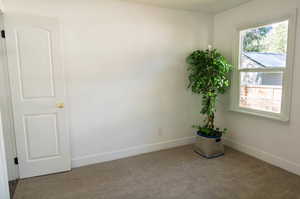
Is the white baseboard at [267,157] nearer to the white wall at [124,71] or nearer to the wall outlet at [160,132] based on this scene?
the white wall at [124,71]

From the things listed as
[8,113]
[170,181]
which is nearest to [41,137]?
[8,113]

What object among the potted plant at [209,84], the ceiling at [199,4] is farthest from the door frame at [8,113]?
the potted plant at [209,84]

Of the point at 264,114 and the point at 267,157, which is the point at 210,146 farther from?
the point at 264,114

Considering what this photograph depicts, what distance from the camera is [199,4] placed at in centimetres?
311

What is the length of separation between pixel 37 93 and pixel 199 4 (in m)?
2.85

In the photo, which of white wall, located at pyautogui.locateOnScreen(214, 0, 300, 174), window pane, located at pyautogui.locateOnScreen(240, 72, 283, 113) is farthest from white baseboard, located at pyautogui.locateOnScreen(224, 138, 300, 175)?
window pane, located at pyautogui.locateOnScreen(240, 72, 283, 113)

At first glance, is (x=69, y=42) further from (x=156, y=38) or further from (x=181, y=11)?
(x=181, y=11)

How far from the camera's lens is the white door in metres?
2.35

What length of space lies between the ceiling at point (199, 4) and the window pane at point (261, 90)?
3.88ft

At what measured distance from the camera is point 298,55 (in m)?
2.42

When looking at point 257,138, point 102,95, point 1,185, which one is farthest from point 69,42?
point 257,138

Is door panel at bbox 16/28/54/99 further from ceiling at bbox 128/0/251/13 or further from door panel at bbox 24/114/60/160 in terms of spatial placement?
ceiling at bbox 128/0/251/13

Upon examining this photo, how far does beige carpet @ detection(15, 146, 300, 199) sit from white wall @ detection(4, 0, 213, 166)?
1.29ft

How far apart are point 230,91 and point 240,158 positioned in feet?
3.85
